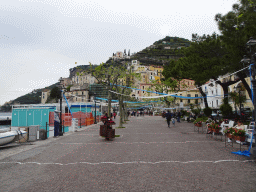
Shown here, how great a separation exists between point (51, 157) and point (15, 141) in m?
5.31

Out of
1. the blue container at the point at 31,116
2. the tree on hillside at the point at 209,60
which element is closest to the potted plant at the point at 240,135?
the tree on hillside at the point at 209,60

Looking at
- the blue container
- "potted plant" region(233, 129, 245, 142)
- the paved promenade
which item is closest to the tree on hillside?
"potted plant" region(233, 129, 245, 142)

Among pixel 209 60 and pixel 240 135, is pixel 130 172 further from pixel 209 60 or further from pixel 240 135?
pixel 209 60

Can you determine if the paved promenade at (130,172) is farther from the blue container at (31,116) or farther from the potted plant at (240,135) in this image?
the blue container at (31,116)

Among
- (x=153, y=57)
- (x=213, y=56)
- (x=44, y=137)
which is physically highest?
(x=153, y=57)

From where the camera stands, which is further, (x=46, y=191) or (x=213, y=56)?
(x=213, y=56)

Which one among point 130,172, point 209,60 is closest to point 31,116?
point 209,60

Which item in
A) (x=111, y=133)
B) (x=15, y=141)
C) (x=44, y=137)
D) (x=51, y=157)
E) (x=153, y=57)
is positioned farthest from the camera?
(x=153, y=57)

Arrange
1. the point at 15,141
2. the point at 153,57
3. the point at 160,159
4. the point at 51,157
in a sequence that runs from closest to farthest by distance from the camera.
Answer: the point at 160,159
the point at 51,157
the point at 15,141
the point at 153,57

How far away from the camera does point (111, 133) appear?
13484mm

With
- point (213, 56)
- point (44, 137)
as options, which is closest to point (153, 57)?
point (213, 56)

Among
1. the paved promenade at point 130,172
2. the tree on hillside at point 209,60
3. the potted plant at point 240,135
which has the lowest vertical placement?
the paved promenade at point 130,172

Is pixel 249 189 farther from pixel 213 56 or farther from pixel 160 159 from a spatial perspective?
pixel 213 56

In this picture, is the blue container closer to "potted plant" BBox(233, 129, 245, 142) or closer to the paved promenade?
the paved promenade
